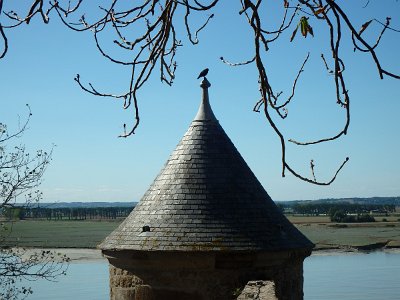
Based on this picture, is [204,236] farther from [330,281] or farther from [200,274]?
[330,281]

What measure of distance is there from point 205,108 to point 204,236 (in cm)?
172

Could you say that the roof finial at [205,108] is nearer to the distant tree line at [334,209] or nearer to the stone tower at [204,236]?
the stone tower at [204,236]

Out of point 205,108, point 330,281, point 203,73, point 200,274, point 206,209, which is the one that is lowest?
point 330,281

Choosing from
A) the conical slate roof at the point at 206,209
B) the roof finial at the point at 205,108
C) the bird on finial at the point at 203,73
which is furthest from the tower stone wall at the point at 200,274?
the bird on finial at the point at 203,73

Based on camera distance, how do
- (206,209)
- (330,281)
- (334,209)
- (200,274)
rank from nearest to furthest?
(200,274), (206,209), (330,281), (334,209)

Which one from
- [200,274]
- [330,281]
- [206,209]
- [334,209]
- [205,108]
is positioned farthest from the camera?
[334,209]

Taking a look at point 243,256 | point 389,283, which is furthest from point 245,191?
point 389,283

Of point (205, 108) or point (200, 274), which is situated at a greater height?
point (205, 108)

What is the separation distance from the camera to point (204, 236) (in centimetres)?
595

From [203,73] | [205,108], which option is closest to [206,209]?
[205,108]

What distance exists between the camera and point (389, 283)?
29.8m

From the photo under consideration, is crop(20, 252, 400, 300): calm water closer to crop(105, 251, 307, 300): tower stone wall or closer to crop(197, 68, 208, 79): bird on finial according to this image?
crop(197, 68, 208, 79): bird on finial

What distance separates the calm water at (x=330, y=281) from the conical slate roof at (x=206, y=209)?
1969 cm

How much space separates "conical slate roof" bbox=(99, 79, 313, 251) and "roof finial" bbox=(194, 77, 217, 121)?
5 centimetres
